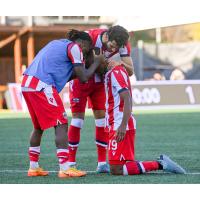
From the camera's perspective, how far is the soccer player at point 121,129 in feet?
24.3

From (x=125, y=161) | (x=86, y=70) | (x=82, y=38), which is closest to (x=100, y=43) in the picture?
(x=82, y=38)

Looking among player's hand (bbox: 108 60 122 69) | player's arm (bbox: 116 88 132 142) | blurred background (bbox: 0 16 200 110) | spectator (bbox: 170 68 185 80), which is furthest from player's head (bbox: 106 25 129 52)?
spectator (bbox: 170 68 185 80)

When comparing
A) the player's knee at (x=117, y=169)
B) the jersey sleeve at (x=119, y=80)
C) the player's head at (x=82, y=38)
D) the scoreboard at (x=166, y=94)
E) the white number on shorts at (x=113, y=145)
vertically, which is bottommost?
the scoreboard at (x=166, y=94)

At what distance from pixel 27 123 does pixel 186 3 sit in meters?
7.71

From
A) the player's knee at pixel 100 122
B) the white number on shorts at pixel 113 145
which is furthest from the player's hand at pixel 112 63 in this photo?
the player's knee at pixel 100 122

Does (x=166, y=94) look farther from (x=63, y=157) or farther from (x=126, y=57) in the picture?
(x=63, y=157)

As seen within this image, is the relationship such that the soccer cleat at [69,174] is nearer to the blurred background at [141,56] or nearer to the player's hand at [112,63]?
the player's hand at [112,63]

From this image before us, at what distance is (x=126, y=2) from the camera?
9.49 m

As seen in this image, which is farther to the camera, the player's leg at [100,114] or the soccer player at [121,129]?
the player's leg at [100,114]

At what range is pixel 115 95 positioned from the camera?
300 inches

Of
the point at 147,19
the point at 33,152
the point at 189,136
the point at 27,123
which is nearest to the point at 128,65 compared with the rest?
the point at 33,152

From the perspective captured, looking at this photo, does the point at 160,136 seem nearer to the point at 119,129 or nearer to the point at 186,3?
the point at 186,3

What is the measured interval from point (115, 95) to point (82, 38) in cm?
67

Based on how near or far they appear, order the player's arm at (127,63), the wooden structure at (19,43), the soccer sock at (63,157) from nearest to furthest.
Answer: the soccer sock at (63,157)
the player's arm at (127,63)
the wooden structure at (19,43)
